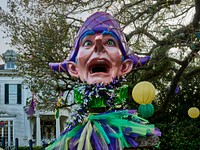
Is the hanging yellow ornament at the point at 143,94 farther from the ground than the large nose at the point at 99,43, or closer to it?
closer to it

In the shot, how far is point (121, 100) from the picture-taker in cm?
391

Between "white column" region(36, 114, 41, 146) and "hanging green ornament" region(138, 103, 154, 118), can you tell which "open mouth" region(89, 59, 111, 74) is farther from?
"white column" region(36, 114, 41, 146)

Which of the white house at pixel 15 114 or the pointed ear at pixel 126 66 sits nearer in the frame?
the pointed ear at pixel 126 66

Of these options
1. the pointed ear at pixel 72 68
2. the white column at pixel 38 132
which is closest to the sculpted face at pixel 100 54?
the pointed ear at pixel 72 68

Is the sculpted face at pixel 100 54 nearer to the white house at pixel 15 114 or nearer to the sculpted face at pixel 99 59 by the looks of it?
the sculpted face at pixel 99 59

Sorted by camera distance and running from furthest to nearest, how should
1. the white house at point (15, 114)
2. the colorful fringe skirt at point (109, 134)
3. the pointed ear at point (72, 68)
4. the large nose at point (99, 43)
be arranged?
the white house at point (15, 114) → the pointed ear at point (72, 68) → the large nose at point (99, 43) → the colorful fringe skirt at point (109, 134)

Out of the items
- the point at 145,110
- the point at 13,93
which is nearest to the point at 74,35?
the point at 145,110

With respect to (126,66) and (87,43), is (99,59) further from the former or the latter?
(126,66)

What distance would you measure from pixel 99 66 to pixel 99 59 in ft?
0.32

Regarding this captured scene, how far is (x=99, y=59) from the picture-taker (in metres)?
3.99

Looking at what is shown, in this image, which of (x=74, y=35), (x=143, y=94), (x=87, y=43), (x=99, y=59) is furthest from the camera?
(x=74, y=35)

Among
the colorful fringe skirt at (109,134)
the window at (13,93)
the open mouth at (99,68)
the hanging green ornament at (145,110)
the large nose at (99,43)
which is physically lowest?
the colorful fringe skirt at (109,134)

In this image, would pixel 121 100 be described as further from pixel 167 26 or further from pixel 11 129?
pixel 11 129

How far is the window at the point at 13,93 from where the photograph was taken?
2295 cm
